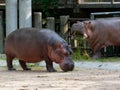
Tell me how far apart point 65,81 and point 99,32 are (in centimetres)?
546

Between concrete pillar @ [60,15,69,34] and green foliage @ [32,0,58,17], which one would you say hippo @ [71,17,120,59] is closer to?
concrete pillar @ [60,15,69,34]

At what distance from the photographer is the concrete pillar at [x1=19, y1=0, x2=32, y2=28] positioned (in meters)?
14.1

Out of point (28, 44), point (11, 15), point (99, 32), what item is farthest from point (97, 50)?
point (28, 44)

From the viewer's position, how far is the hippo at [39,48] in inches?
415

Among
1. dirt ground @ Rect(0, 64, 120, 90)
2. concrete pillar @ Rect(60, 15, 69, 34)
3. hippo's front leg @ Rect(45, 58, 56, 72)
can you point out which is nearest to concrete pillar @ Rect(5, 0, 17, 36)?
concrete pillar @ Rect(60, 15, 69, 34)

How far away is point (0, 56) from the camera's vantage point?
1430cm

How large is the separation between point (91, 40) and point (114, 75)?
439 cm

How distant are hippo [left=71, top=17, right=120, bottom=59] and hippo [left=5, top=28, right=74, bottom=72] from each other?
2.90 metres

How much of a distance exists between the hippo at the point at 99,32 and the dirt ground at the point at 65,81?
A: 3.42 m

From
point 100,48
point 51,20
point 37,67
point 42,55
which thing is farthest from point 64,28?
point 42,55

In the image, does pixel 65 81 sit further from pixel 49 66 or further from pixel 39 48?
pixel 39 48

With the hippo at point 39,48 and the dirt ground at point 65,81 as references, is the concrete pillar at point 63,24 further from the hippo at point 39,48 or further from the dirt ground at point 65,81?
the dirt ground at point 65,81

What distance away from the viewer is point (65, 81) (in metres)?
8.56

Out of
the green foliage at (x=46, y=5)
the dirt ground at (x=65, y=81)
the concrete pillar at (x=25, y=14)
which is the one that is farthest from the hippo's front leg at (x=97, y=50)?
the green foliage at (x=46, y=5)
